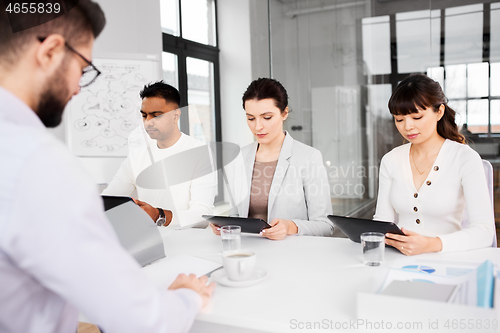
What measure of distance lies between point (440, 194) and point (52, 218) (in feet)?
5.59

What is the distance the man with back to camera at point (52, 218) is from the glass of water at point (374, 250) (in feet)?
2.32

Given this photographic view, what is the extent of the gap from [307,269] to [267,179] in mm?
1069

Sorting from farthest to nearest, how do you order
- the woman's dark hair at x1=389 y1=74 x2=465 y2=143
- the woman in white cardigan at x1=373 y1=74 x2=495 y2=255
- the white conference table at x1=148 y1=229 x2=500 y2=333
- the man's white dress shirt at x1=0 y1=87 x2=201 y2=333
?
1. the woman's dark hair at x1=389 y1=74 x2=465 y2=143
2. the woman in white cardigan at x1=373 y1=74 x2=495 y2=255
3. the white conference table at x1=148 y1=229 x2=500 y2=333
4. the man's white dress shirt at x1=0 y1=87 x2=201 y2=333

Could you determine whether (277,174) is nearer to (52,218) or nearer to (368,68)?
(52,218)

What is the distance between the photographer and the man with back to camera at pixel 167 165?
2.54 metres

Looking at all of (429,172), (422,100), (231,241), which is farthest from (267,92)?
(231,241)

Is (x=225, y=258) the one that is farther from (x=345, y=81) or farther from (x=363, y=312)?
(x=345, y=81)

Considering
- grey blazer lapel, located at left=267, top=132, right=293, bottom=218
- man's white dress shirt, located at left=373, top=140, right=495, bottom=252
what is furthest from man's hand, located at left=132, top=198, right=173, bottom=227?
man's white dress shirt, located at left=373, top=140, right=495, bottom=252

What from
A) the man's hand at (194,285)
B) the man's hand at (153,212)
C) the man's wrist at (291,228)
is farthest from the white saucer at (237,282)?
the man's hand at (153,212)

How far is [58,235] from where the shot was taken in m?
0.63

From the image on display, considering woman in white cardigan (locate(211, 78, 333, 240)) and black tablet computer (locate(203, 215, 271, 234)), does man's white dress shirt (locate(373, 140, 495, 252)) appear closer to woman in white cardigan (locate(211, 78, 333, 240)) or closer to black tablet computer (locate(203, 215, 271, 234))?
woman in white cardigan (locate(211, 78, 333, 240))

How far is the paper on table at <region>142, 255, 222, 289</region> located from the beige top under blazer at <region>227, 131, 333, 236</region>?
0.90 m

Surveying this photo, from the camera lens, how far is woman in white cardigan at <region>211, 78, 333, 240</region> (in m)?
2.23

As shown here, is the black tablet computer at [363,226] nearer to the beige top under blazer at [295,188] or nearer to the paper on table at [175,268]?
the paper on table at [175,268]
